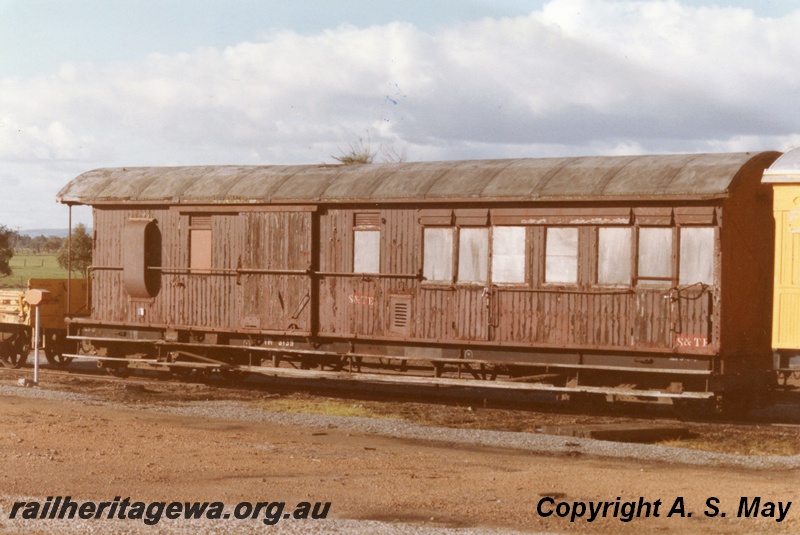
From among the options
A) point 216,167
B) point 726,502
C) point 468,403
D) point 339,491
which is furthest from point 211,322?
point 726,502

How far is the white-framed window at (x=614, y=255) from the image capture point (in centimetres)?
1612

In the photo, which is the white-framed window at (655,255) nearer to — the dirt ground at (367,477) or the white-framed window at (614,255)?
the white-framed window at (614,255)

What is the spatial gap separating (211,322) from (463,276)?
5.18 metres

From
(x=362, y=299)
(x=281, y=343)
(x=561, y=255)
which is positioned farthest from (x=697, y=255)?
(x=281, y=343)

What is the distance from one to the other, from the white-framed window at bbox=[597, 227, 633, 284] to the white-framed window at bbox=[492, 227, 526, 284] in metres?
1.27

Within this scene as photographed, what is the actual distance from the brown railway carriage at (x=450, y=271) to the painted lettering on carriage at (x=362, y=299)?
29mm

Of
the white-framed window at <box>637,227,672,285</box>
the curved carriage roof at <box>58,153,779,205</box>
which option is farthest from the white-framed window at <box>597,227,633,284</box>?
the curved carriage roof at <box>58,153,779,205</box>

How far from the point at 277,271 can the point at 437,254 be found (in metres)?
3.16

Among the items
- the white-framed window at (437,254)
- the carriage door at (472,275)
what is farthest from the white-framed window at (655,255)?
the white-framed window at (437,254)

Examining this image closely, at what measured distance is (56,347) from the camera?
23.2 meters

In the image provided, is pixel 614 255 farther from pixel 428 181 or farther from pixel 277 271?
pixel 277 271

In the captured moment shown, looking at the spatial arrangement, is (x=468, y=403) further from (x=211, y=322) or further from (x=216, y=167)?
(x=216, y=167)

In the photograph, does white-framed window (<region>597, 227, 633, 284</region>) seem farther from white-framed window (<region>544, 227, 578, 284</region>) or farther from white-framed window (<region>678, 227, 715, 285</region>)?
white-framed window (<region>678, 227, 715, 285</region>)

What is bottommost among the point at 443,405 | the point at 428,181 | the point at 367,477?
the point at 443,405
